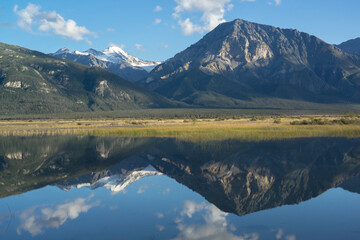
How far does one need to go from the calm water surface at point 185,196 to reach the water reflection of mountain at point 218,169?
4.1 inches

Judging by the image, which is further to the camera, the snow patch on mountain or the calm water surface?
the snow patch on mountain

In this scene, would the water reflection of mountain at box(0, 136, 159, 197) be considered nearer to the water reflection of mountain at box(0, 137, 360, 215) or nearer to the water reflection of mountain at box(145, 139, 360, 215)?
the water reflection of mountain at box(0, 137, 360, 215)

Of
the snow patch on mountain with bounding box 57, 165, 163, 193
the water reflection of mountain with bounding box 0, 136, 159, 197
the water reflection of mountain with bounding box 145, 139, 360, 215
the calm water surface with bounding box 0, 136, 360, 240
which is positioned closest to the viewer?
the calm water surface with bounding box 0, 136, 360, 240

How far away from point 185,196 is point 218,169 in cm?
1112

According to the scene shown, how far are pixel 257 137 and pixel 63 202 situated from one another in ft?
164

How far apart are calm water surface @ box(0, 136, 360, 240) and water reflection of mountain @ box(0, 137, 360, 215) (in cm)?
11

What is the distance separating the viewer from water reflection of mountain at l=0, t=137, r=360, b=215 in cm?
2714

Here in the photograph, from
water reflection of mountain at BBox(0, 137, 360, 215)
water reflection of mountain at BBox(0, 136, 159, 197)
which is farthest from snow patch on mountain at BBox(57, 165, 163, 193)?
water reflection of mountain at BBox(0, 136, 159, 197)

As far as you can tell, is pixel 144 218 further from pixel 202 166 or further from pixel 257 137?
pixel 257 137

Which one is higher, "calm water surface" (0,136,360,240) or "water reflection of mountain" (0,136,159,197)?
"calm water surface" (0,136,360,240)

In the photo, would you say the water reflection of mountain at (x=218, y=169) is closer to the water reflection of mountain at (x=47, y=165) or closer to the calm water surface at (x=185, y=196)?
the water reflection of mountain at (x=47, y=165)

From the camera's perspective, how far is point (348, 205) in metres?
23.7

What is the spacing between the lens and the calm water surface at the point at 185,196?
1920cm

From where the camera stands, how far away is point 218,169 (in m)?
37.1
